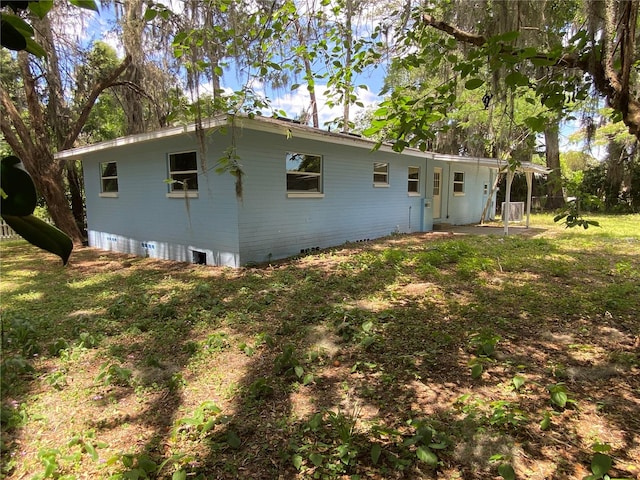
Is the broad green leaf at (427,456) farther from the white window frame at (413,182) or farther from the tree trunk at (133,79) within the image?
the white window frame at (413,182)

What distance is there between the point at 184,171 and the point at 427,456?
288 inches

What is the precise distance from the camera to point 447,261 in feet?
23.8

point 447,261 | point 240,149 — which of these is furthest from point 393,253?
point 240,149

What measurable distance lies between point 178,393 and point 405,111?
2.98 metres

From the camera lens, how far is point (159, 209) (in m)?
8.88

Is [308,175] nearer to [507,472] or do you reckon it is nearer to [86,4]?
[507,472]

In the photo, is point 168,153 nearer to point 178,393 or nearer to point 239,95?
point 239,95

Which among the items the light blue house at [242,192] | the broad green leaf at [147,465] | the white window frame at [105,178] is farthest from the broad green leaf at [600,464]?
the white window frame at [105,178]

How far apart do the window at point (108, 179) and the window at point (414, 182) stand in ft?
28.3

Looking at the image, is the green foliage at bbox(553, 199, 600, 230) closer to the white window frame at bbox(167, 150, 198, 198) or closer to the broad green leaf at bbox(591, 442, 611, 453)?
the broad green leaf at bbox(591, 442, 611, 453)

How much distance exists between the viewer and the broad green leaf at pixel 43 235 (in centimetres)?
73

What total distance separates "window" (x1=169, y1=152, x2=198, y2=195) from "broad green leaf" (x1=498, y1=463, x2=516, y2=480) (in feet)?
23.6

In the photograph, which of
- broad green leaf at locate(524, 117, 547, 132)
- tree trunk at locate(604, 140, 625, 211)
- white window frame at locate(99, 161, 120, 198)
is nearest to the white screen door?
tree trunk at locate(604, 140, 625, 211)

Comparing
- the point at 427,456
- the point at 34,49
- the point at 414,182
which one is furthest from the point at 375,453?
the point at 414,182
